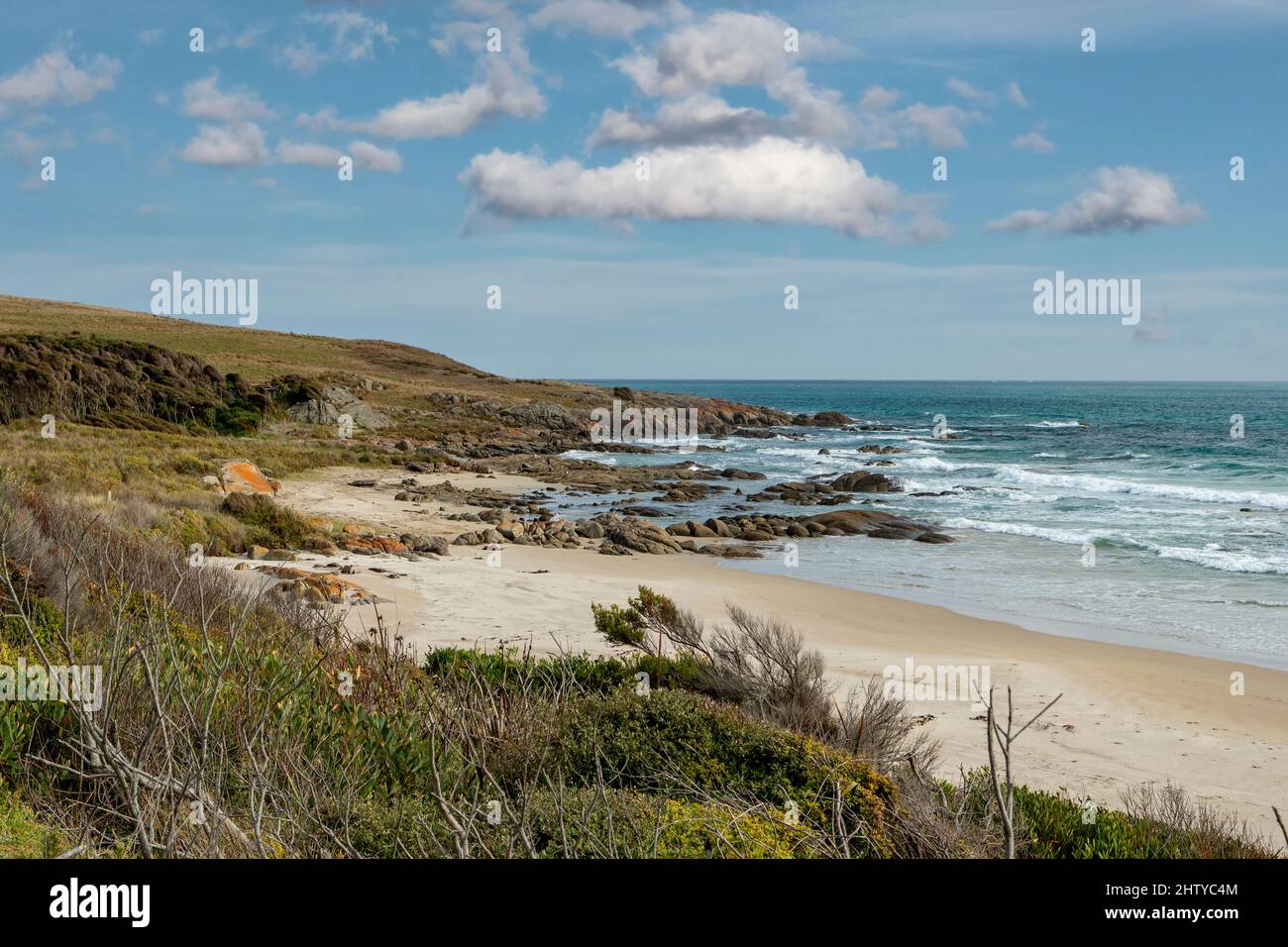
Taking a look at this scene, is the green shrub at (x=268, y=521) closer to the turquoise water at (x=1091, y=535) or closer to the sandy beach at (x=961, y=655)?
the sandy beach at (x=961, y=655)

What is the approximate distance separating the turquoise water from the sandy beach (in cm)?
183

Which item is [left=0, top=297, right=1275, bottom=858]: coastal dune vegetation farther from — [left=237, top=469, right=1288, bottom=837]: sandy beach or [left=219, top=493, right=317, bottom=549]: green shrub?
[left=219, top=493, right=317, bottom=549]: green shrub

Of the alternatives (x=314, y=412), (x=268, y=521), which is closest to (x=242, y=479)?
(x=268, y=521)

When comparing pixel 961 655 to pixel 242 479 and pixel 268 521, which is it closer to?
pixel 268 521

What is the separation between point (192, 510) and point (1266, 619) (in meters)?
19.3

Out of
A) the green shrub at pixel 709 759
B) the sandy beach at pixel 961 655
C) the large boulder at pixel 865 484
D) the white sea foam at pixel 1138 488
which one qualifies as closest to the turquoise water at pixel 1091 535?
the white sea foam at pixel 1138 488

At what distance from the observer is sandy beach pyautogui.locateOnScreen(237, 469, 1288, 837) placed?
984cm

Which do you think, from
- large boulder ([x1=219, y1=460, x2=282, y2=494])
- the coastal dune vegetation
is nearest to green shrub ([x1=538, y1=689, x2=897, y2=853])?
the coastal dune vegetation

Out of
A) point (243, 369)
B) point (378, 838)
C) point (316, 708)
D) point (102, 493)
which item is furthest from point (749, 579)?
point (243, 369)

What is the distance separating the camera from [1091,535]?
26.0 meters

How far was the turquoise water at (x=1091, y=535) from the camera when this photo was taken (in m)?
17.7

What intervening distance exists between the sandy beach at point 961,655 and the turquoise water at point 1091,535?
5.99 feet
